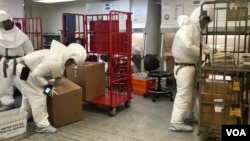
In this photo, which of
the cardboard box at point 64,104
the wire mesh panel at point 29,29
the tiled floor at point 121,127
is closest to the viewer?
the tiled floor at point 121,127

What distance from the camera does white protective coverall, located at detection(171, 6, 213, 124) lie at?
337cm

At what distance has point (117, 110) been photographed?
4.54 metres

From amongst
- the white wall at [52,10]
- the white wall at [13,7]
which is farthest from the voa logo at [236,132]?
the white wall at [52,10]

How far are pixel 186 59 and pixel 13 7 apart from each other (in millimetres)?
4139

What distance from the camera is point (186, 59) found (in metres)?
3.51

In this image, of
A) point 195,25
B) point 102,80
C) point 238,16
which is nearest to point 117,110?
point 102,80

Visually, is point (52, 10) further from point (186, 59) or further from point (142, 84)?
point (186, 59)

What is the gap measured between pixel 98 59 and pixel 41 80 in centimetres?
236

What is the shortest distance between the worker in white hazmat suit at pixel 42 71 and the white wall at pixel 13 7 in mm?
2631

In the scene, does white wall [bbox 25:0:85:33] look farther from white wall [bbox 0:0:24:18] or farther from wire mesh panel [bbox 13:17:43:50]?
white wall [bbox 0:0:24:18]

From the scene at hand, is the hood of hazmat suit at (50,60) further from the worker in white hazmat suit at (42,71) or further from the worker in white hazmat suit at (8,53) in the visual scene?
the worker in white hazmat suit at (8,53)

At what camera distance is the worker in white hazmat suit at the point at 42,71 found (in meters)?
3.31

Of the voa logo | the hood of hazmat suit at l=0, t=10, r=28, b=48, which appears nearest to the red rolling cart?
the hood of hazmat suit at l=0, t=10, r=28, b=48

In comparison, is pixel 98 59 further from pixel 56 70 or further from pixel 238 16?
pixel 238 16
